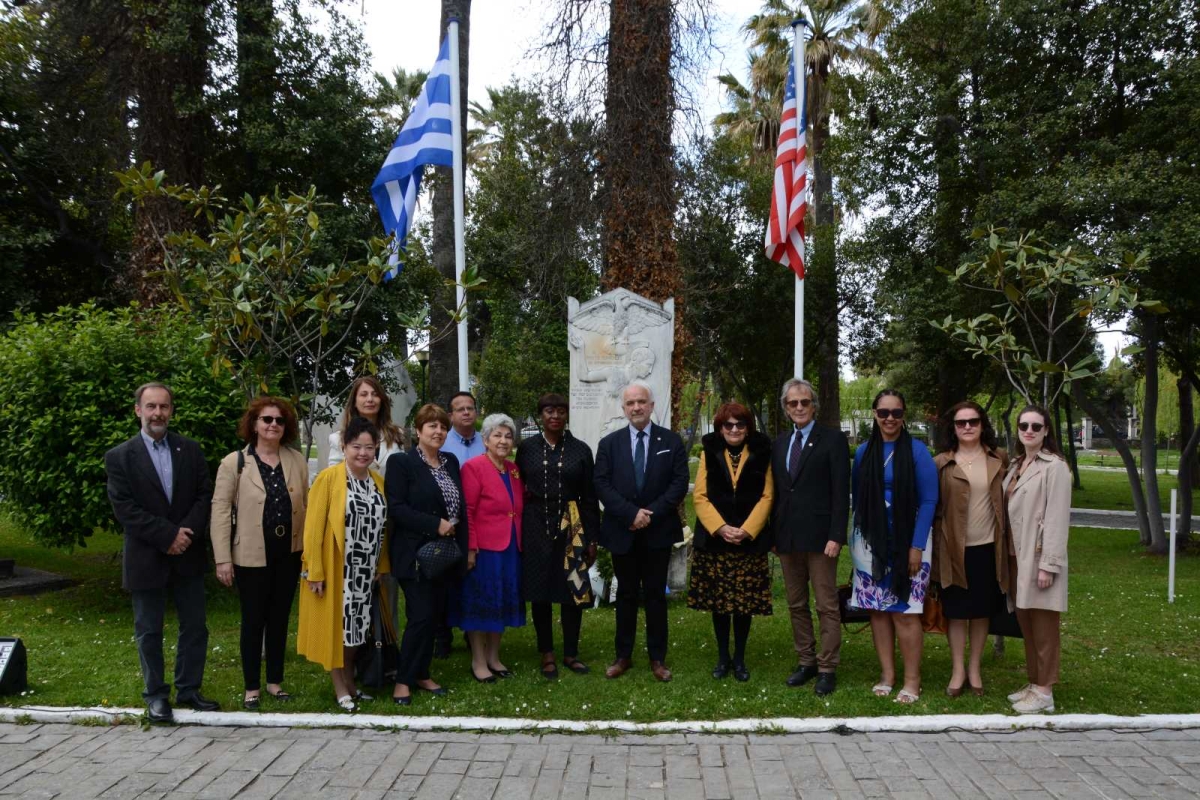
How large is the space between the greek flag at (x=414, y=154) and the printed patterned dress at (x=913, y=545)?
492 centimetres

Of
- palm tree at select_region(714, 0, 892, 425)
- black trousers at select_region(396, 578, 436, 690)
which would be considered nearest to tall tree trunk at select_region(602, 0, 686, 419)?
black trousers at select_region(396, 578, 436, 690)

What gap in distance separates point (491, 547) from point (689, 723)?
65.8 inches

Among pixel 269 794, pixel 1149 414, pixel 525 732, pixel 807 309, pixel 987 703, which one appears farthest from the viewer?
pixel 807 309

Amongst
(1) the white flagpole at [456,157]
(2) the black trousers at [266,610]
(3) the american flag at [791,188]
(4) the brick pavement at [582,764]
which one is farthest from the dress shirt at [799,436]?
(1) the white flagpole at [456,157]

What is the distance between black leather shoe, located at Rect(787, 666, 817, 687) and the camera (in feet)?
17.9

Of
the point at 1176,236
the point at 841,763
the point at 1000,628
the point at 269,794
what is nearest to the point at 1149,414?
the point at 1176,236

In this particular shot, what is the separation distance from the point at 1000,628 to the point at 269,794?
4438 millimetres

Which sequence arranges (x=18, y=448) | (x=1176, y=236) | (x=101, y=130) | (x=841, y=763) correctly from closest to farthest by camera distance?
(x=841, y=763)
(x=18, y=448)
(x=1176, y=236)
(x=101, y=130)

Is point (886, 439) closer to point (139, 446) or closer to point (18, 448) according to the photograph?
point (139, 446)

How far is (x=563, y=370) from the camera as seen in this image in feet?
82.1

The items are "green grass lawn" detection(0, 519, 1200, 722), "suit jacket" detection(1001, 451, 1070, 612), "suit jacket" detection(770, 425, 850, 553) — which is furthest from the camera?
"suit jacket" detection(770, 425, 850, 553)

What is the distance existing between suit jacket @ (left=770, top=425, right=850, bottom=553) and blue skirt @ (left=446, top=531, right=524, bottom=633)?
6.01ft

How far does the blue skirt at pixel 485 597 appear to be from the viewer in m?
5.50

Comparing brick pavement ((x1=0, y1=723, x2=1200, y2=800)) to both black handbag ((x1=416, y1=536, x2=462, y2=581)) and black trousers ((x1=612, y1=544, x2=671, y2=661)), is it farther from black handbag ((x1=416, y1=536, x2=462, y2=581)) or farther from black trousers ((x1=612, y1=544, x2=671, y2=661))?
black trousers ((x1=612, y1=544, x2=671, y2=661))
